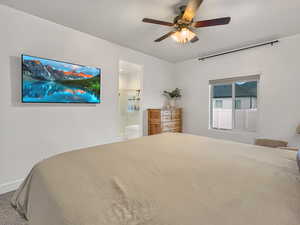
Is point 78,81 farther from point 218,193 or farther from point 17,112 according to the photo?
point 218,193

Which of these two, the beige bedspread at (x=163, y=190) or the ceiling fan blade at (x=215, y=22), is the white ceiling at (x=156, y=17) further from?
the beige bedspread at (x=163, y=190)

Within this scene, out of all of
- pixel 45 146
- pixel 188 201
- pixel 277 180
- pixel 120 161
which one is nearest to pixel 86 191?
pixel 120 161

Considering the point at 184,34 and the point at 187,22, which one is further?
the point at 184,34

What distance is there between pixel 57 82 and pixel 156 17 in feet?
5.94

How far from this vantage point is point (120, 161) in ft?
4.04

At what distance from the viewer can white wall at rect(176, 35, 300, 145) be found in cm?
281

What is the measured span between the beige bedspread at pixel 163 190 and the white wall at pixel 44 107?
1.23 meters

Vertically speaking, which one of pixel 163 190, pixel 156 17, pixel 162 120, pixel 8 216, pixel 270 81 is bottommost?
pixel 8 216

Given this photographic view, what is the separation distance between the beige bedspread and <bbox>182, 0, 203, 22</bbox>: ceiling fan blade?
5.07ft

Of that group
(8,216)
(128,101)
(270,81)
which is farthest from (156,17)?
(128,101)

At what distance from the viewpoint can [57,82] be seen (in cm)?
240

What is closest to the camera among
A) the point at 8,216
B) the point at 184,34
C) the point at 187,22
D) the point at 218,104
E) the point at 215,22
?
the point at 8,216

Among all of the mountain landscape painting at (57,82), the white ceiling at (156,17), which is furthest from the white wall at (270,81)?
the mountain landscape painting at (57,82)

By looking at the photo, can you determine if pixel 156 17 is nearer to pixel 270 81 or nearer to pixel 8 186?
pixel 270 81
